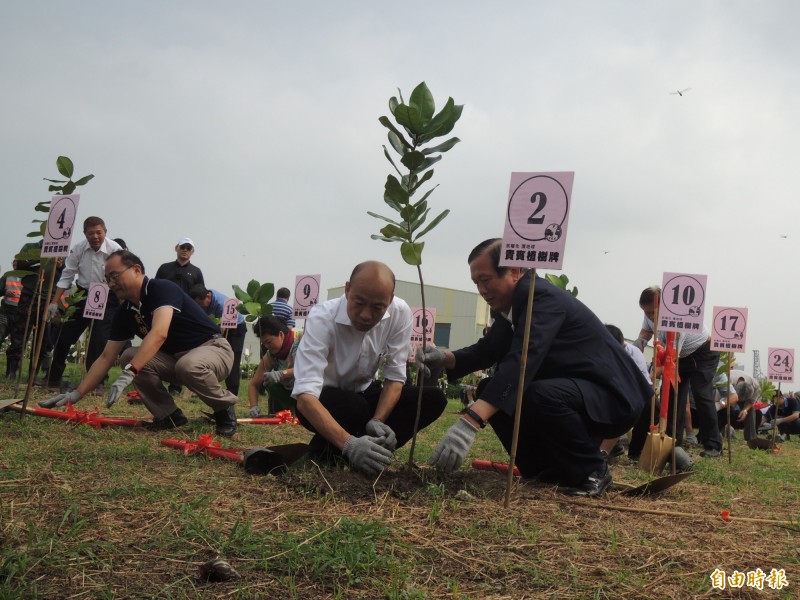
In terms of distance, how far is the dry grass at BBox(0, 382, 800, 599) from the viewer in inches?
78.8

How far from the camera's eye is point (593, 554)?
8.06 feet

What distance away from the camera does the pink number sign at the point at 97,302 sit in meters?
7.54

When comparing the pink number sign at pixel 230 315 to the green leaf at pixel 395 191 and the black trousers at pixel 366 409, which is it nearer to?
the black trousers at pixel 366 409

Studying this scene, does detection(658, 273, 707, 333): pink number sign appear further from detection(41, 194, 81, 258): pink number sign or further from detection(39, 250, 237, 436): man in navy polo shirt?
detection(41, 194, 81, 258): pink number sign

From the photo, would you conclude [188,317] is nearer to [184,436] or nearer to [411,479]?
[184,436]

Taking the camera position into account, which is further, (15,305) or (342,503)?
(15,305)

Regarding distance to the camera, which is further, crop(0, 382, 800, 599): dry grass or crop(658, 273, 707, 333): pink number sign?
crop(658, 273, 707, 333): pink number sign

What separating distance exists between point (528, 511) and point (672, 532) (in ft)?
1.88

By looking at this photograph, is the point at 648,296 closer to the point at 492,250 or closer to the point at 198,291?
the point at 492,250

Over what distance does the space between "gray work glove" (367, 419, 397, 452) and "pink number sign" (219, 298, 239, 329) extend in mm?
6036

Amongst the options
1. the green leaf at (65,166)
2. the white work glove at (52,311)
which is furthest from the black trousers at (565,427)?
the white work glove at (52,311)

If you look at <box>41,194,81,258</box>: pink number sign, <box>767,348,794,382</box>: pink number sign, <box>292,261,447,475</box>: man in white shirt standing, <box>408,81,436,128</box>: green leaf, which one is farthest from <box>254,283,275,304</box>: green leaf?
<box>767,348,794,382</box>: pink number sign

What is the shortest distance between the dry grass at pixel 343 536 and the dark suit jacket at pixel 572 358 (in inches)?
18.7

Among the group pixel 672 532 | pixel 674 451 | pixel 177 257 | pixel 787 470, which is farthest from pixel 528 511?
pixel 177 257
